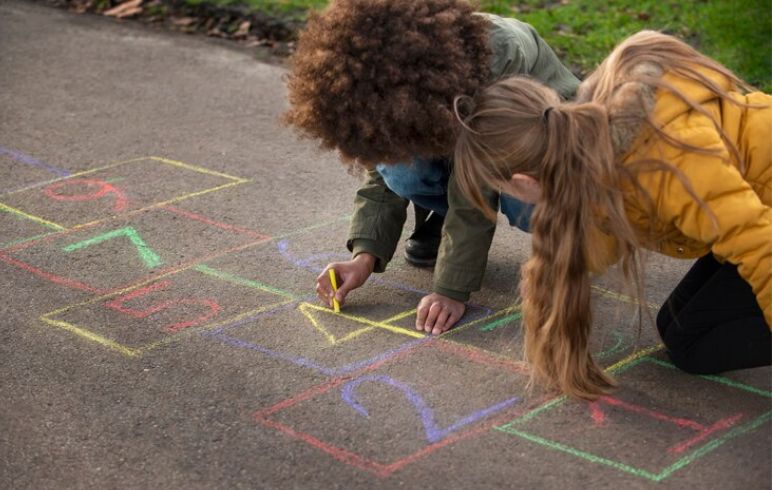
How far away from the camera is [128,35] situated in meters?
6.28

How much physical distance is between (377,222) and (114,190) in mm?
1345

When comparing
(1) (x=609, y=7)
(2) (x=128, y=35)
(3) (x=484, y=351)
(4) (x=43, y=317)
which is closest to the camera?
(3) (x=484, y=351)

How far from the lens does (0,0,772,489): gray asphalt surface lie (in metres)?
2.52

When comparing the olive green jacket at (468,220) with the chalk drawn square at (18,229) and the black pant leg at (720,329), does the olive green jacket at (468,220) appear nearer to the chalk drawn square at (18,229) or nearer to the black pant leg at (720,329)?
the black pant leg at (720,329)

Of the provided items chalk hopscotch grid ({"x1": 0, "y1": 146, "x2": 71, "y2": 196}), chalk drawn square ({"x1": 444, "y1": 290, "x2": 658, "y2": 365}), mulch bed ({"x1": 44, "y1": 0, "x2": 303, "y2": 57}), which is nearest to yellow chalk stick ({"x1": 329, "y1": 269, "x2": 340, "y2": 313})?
chalk drawn square ({"x1": 444, "y1": 290, "x2": 658, "y2": 365})

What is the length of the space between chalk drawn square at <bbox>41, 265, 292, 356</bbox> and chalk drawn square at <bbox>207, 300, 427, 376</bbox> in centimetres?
8

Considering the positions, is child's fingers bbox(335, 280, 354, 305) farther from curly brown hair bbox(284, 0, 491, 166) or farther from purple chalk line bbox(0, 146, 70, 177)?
purple chalk line bbox(0, 146, 70, 177)

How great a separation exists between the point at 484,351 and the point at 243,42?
136 inches

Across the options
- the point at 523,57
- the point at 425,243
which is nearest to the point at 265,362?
the point at 425,243

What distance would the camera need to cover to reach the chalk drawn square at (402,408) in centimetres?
258

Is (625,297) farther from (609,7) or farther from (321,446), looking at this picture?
(609,7)

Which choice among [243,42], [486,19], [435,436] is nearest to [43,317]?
[435,436]

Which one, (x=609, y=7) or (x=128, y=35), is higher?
(x=609, y=7)

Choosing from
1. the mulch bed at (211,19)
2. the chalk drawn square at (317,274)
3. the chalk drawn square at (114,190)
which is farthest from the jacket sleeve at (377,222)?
the mulch bed at (211,19)
